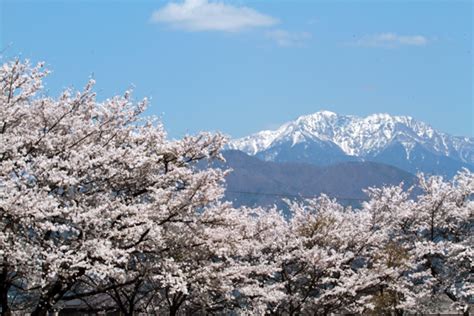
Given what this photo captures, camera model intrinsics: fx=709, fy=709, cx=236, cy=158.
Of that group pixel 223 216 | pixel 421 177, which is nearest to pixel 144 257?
pixel 223 216

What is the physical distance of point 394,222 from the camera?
28484 millimetres

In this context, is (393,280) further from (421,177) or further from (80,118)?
(80,118)

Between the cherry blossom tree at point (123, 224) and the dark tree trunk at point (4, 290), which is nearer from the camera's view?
the cherry blossom tree at point (123, 224)

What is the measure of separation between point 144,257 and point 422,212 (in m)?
16.2

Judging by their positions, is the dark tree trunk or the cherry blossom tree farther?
the dark tree trunk

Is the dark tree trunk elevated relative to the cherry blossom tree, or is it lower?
lower

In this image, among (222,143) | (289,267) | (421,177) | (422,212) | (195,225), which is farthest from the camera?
(421,177)

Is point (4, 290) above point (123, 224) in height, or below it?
below

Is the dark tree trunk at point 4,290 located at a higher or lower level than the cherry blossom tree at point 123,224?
lower

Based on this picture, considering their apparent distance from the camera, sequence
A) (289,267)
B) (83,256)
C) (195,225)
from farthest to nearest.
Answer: (289,267), (195,225), (83,256)

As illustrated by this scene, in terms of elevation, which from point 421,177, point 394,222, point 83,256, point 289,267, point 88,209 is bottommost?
point 83,256

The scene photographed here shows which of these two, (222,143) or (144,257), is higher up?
(222,143)

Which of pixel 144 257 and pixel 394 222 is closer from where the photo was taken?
pixel 144 257

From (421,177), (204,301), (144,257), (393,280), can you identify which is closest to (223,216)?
(144,257)
